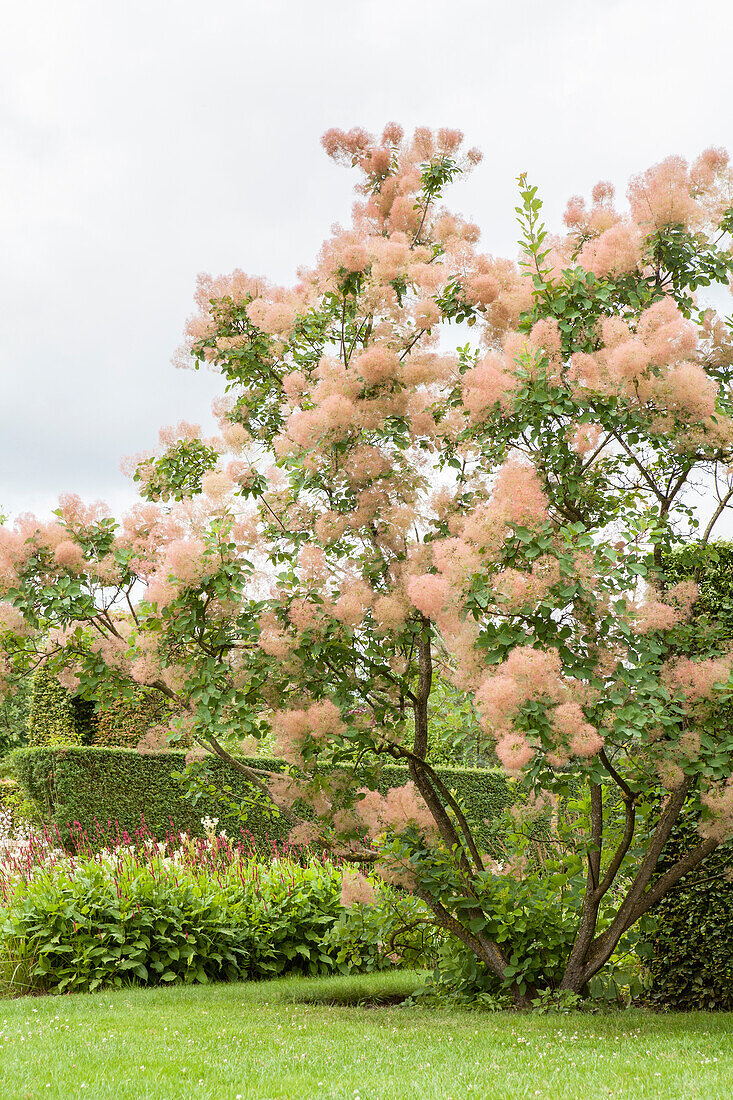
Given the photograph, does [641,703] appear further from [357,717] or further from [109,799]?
[109,799]

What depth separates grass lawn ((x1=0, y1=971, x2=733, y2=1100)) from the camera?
3.58 m

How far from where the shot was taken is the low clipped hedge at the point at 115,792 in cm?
1146

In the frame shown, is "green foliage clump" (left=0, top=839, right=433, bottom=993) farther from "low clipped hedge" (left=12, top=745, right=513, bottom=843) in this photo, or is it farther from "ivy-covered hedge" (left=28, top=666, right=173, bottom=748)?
"ivy-covered hedge" (left=28, top=666, right=173, bottom=748)

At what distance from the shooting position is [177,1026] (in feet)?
16.6

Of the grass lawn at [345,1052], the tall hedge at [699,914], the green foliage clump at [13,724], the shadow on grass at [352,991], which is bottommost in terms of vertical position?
the shadow on grass at [352,991]

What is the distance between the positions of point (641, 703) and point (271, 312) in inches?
141

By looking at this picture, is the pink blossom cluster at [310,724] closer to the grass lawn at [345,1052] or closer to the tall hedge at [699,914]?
the grass lawn at [345,1052]

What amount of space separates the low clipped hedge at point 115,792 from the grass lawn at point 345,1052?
5671 millimetres

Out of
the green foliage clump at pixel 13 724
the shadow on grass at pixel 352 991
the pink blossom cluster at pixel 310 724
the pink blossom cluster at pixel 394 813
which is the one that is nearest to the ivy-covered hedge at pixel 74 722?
the shadow on grass at pixel 352 991

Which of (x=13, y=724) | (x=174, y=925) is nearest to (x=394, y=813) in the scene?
(x=174, y=925)

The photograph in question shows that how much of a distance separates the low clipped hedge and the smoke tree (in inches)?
234

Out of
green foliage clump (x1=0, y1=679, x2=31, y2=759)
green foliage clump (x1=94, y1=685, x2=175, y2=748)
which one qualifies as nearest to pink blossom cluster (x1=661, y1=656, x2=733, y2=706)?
green foliage clump (x1=94, y1=685, x2=175, y2=748)

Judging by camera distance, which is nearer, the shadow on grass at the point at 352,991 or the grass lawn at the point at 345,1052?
the grass lawn at the point at 345,1052

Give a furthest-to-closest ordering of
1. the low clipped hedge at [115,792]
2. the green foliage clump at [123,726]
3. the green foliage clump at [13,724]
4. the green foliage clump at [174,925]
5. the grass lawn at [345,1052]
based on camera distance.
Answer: the green foliage clump at [13,724]
the green foliage clump at [123,726]
the low clipped hedge at [115,792]
the green foliage clump at [174,925]
the grass lawn at [345,1052]
